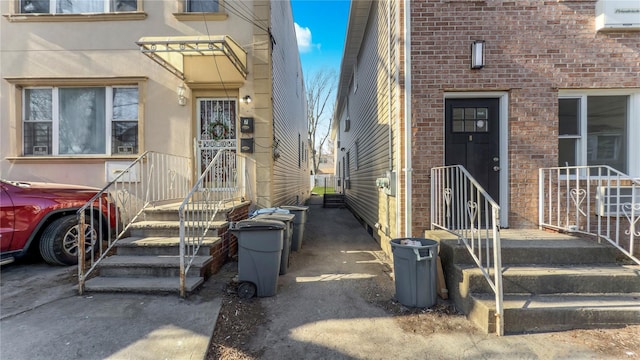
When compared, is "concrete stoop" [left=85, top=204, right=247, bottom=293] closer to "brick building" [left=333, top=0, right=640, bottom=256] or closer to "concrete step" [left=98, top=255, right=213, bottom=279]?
"concrete step" [left=98, top=255, right=213, bottom=279]

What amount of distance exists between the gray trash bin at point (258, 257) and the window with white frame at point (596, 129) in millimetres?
4528

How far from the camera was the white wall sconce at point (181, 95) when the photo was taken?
6141 mm

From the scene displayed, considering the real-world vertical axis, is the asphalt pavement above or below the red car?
below

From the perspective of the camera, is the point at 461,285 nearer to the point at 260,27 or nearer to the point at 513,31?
the point at 513,31

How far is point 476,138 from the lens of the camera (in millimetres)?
4949

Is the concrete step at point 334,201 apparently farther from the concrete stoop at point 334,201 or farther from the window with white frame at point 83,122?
the window with white frame at point 83,122

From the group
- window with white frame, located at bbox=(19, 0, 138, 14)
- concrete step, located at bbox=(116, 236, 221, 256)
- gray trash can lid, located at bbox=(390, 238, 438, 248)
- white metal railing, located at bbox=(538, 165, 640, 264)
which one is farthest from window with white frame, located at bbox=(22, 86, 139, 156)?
white metal railing, located at bbox=(538, 165, 640, 264)

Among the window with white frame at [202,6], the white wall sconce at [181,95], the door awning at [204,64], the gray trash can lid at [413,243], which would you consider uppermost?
the window with white frame at [202,6]

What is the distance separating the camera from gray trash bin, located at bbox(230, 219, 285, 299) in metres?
3.89

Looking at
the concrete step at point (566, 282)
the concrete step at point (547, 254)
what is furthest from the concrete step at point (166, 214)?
the concrete step at point (566, 282)

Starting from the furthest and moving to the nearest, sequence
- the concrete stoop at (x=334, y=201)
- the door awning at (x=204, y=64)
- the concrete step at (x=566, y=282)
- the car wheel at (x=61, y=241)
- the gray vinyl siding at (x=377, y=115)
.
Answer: the concrete stoop at (x=334, y=201)
the door awning at (x=204, y=64)
the gray vinyl siding at (x=377, y=115)
the car wheel at (x=61, y=241)
the concrete step at (x=566, y=282)

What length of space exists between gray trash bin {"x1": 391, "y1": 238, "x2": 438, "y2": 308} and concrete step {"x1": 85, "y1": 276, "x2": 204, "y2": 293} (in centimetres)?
251

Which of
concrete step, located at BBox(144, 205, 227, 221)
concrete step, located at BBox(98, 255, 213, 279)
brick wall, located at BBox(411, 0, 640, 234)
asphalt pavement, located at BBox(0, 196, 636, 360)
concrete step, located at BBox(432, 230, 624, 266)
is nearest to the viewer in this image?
asphalt pavement, located at BBox(0, 196, 636, 360)

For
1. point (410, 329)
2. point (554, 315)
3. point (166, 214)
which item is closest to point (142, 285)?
point (166, 214)
